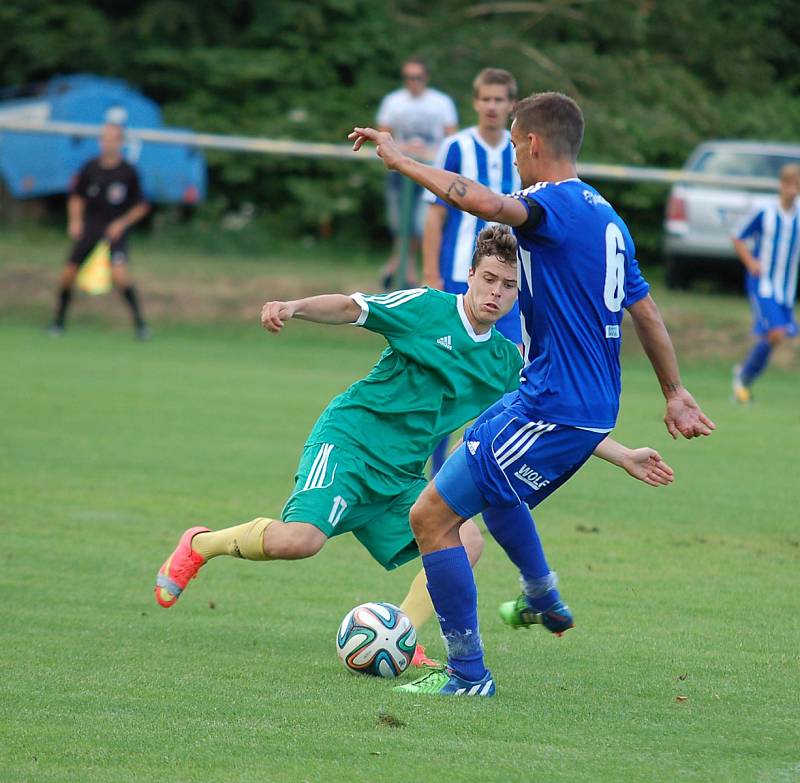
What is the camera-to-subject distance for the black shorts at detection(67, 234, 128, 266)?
16.2m

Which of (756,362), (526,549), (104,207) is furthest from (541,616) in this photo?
(104,207)

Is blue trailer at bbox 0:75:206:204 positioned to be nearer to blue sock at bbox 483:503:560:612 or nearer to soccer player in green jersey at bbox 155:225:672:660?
soccer player in green jersey at bbox 155:225:672:660

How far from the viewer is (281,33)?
23.2m

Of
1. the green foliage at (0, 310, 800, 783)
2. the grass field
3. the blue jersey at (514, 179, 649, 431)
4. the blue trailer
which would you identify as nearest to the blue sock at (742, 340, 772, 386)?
the grass field

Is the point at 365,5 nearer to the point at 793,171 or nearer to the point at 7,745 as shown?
the point at 793,171

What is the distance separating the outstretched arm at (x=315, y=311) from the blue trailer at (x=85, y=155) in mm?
15605

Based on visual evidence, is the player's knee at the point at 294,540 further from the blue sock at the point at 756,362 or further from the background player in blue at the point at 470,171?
the blue sock at the point at 756,362

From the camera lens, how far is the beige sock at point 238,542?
5.16m

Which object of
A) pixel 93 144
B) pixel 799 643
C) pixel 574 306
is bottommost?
pixel 93 144

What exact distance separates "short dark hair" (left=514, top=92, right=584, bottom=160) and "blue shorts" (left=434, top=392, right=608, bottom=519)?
839mm

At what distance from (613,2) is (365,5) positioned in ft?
13.6

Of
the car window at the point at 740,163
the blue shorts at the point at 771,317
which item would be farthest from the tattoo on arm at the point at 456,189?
the car window at the point at 740,163

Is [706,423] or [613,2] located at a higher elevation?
[706,423]

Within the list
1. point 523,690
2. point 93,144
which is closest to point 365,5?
point 93,144
